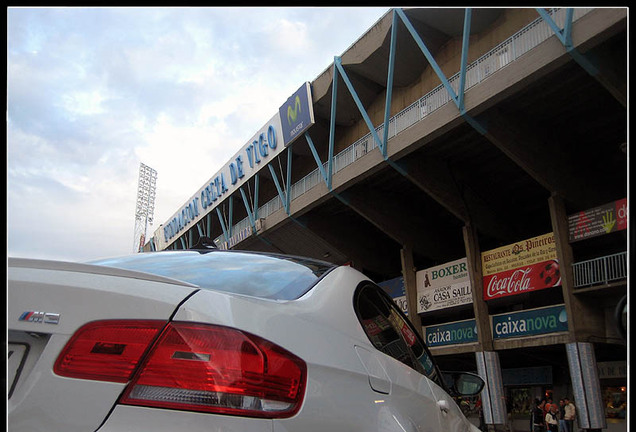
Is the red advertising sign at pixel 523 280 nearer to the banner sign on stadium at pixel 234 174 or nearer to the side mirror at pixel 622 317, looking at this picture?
the banner sign on stadium at pixel 234 174

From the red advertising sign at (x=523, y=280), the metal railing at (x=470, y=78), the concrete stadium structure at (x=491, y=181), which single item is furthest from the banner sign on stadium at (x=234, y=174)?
the red advertising sign at (x=523, y=280)

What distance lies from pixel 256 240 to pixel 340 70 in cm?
1200

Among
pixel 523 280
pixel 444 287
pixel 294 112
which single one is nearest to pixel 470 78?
pixel 523 280

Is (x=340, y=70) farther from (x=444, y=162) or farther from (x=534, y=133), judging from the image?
(x=534, y=133)

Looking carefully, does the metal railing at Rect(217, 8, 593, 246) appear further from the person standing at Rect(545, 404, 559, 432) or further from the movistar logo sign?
the person standing at Rect(545, 404, 559, 432)

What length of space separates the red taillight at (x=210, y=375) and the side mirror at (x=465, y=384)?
196cm

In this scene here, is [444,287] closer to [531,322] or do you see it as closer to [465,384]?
[531,322]

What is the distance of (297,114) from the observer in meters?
25.8

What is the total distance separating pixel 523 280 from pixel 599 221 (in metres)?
3.44

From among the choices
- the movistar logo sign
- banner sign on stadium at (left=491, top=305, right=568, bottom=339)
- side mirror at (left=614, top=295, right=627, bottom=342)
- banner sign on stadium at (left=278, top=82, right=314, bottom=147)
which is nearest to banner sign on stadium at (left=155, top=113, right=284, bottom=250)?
banner sign on stadium at (left=278, top=82, right=314, bottom=147)

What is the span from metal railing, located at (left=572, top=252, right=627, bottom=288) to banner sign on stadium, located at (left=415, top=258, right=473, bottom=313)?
4.49 m

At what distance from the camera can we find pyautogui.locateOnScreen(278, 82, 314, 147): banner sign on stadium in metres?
24.9

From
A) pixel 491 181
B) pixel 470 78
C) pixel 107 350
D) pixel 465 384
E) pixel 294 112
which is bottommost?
pixel 465 384

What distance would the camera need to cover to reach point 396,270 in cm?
2906
